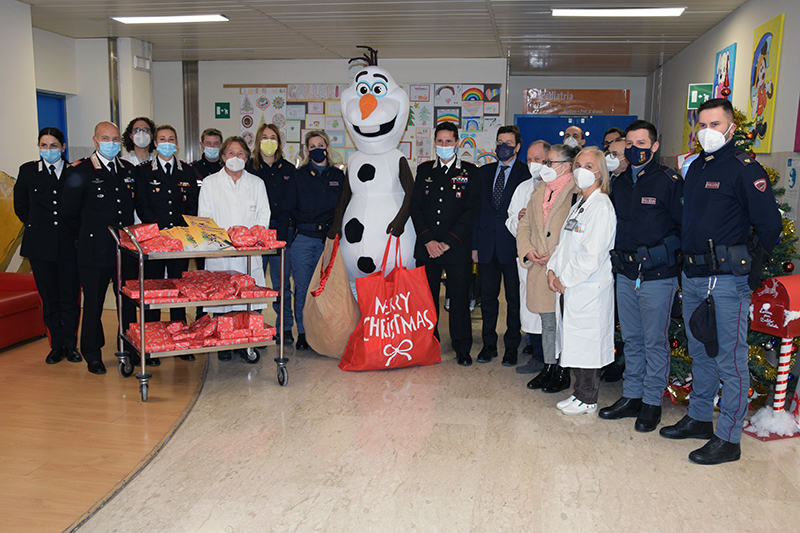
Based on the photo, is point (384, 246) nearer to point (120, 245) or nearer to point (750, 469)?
point (120, 245)

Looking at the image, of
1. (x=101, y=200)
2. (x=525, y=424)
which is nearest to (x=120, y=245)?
(x=101, y=200)

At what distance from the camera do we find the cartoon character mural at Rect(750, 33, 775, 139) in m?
4.66

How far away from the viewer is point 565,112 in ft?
30.7

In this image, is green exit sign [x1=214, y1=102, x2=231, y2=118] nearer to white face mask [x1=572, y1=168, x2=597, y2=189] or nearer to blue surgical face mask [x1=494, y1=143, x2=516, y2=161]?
blue surgical face mask [x1=494, y1=143, x2=516, y2=161]

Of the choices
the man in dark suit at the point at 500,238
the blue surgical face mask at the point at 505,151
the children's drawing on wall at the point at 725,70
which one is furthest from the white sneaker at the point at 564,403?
the children's drawing on wall at the point at 725,70

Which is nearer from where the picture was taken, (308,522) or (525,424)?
(308,522)

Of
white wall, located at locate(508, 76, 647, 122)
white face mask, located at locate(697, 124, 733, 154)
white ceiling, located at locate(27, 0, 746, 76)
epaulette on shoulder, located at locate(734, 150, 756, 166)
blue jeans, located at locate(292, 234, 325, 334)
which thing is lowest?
blue jeans, located at locate(292, 234, 325, 334)

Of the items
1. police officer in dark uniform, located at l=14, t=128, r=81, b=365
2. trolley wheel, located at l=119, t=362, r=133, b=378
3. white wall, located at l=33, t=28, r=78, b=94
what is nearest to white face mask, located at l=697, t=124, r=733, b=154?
trolley wheel, located at l=119, t=362, r=133, b=378

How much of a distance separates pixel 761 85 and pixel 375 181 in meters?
3.06

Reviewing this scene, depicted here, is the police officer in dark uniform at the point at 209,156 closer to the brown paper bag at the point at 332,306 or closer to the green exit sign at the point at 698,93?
the brown paper bag at the point at 332,306

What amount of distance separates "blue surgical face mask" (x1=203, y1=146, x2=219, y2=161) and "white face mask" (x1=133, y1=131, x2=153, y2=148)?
438 millimetres

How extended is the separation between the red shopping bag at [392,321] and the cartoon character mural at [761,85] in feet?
9.36

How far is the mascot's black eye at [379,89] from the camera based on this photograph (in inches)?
172

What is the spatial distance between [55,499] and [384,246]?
2478mm
